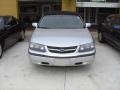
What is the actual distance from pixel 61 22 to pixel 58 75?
2.21 m

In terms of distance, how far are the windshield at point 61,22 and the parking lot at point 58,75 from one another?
1.30 m

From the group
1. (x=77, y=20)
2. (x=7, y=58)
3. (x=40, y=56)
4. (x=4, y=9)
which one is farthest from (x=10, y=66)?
(x=4, y=9)

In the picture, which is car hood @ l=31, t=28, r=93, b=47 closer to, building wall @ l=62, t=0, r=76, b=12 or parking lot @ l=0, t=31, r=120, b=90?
parking lot @ l=0, t=31, r=120, b=90

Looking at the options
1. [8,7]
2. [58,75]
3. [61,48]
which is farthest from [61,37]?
[8,7]

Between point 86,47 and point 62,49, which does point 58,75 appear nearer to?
point 62,49

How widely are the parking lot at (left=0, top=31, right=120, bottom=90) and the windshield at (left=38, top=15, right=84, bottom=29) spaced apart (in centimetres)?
130

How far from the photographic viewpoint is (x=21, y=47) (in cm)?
1009

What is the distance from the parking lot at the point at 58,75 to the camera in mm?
6230

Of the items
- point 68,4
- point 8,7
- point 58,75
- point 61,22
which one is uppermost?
point 68,4

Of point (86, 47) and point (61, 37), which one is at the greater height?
point (61, 37)

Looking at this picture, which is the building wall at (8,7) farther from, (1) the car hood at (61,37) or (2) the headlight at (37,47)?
(2) the headlight at (37,47)

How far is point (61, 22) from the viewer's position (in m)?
8.44

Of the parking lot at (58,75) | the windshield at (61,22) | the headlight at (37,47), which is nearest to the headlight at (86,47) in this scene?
the parking lot at (58,75)

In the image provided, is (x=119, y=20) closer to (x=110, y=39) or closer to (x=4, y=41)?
(x=110, y=39)
